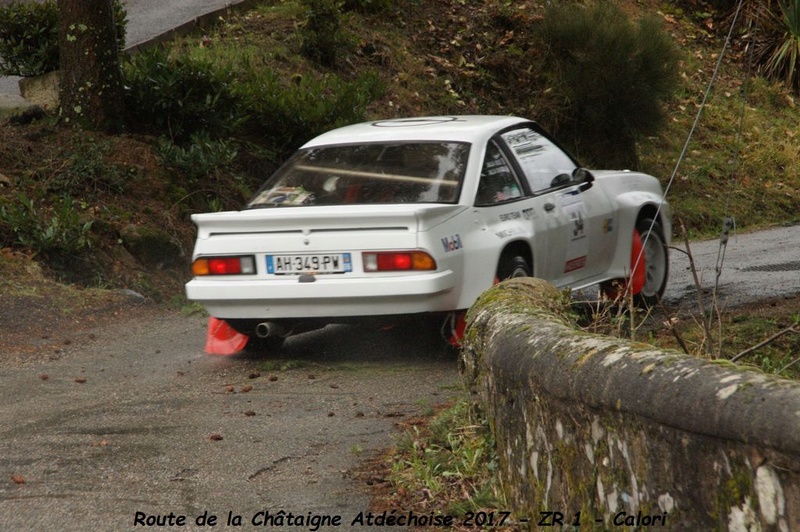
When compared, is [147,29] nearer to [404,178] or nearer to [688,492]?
[404,178]

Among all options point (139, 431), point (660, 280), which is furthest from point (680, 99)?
point (139, 431)

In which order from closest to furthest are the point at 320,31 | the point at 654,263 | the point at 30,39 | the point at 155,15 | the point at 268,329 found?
the point at 268,329
the point at 654,263
the point at 30,39
the point at 320,31
the point at 155,15

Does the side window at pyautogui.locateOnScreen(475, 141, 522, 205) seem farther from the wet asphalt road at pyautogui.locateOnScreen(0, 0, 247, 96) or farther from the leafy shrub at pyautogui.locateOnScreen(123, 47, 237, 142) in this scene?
the wet asphalt road at pyautogui.locateOnScreen(0, 0, 247, 96)

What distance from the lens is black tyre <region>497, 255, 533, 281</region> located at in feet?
25.2

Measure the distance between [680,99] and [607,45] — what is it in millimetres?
5249

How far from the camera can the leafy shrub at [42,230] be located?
10.4 m

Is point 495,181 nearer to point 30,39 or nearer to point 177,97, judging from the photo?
point 177,97

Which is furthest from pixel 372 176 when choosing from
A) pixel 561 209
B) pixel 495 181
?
pixel 561 209

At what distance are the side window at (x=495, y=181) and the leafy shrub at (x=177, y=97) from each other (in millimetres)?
5144

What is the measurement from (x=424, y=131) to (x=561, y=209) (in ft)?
3.60

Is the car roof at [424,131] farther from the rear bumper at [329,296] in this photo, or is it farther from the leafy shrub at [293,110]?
the leafy shrub at [293,110]

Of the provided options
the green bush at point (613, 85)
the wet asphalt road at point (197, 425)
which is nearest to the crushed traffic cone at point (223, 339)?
the wet asphalt road at point (197, 425)

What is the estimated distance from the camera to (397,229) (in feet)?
23.3

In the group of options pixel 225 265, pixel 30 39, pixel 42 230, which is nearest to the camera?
pixel 225 265
